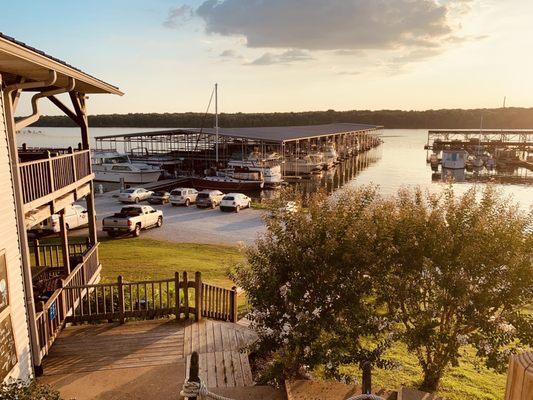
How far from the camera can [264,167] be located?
52.8 metres

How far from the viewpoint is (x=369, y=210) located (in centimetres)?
862

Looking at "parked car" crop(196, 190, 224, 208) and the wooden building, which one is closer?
the wooden building

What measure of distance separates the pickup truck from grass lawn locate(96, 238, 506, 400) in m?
0.85

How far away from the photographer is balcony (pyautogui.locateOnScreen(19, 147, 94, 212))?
29.9ft

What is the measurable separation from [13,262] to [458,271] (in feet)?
27.9

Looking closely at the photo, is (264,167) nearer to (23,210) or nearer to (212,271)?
(212,271)

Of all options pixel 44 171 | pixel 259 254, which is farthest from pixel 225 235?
pixel 259 254

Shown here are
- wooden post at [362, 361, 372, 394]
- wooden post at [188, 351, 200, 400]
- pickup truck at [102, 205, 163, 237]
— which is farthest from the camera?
pickup truck at [102, 205, 163, 237]

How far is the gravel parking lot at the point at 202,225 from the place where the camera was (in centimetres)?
2597

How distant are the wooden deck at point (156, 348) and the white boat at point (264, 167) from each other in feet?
129

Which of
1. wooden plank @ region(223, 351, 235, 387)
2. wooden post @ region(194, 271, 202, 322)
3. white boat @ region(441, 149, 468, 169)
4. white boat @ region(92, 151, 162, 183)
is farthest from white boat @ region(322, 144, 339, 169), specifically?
wooden plank @ region(223, 351, 235, 387)

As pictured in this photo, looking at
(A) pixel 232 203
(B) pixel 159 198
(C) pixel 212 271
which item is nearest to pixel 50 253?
(C) pixel 212 271

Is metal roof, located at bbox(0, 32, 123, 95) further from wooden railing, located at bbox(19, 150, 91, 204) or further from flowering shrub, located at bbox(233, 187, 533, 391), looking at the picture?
flowering shrub, located at bbox(233, 187, 533, 391)

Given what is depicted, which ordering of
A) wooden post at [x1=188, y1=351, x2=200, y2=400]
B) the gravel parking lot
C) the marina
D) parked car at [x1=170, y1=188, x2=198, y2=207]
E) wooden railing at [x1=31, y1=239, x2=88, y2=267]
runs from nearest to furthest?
1. wooden post at [x1=188, y1=351, x2=200, y2=400]
2. wooden railing at [x1=31, y1=239, x2=88, y2=267]
3. the gravel parking lot
4. parked car at [x1=170, y1=188, x2=198, y2=207]
5. the marina
